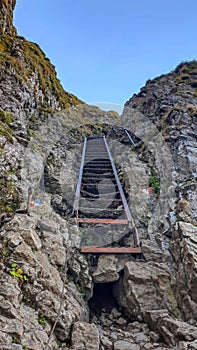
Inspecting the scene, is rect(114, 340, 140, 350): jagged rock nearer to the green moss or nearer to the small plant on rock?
the small plant on rock

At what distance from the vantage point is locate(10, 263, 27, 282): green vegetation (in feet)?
9.32

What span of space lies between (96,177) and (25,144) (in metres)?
3.01

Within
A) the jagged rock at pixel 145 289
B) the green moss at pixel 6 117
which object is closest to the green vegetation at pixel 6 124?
the green moss at pixel 6 117

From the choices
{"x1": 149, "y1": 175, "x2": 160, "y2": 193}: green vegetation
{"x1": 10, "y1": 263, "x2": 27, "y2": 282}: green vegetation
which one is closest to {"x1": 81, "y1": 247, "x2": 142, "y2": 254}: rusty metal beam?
{"x1": 10, "y1": 263, "x2": 27, "y2": 282}: green vegetation

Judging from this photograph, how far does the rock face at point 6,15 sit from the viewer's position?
11500 mm

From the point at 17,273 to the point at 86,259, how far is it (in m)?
1.76

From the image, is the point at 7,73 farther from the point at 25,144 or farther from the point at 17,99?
the point at 25,144

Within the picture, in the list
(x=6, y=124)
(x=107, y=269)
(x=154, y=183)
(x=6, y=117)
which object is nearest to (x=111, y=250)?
(x=107, y=269)

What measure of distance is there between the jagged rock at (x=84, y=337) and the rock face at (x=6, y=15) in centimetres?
1267

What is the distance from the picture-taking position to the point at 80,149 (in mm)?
11742

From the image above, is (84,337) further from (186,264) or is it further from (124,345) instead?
(186,264)

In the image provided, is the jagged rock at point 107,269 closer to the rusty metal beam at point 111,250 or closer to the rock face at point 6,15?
the rusty metal beam at point 111,250

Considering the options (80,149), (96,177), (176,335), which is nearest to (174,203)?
(176,335)

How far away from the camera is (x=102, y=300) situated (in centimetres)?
439
